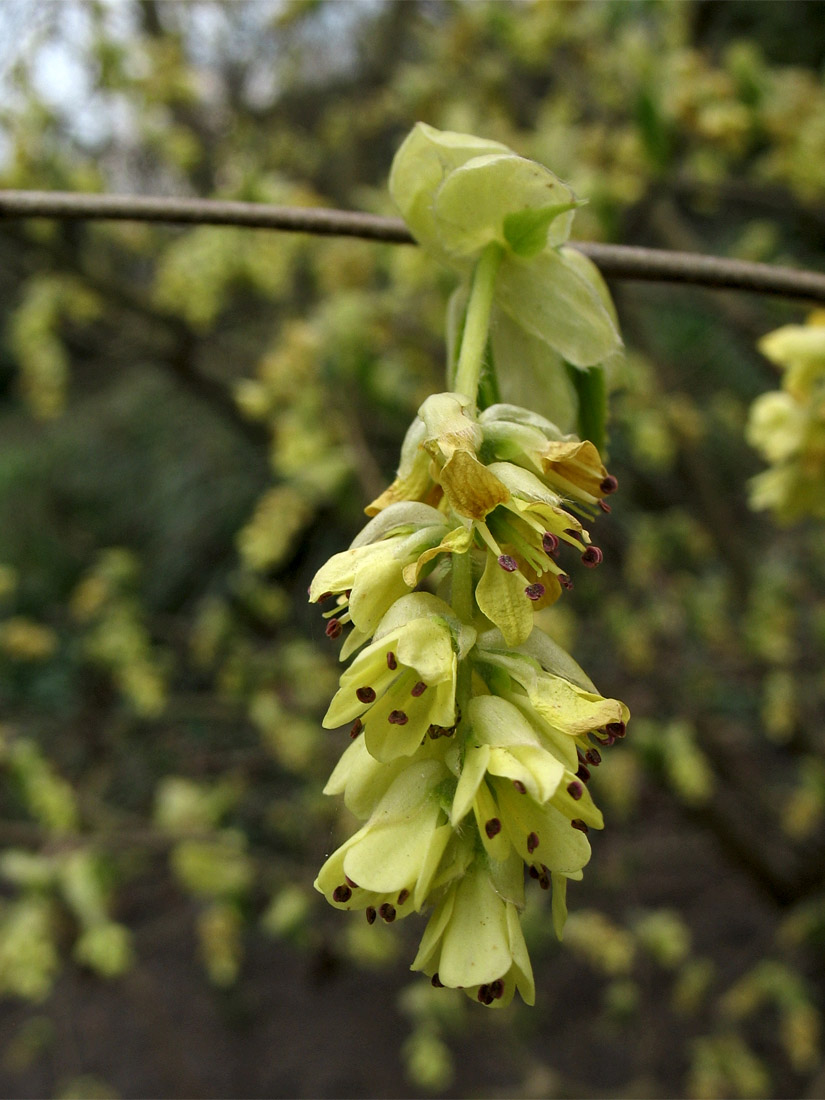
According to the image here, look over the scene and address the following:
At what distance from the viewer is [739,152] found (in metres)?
2.33

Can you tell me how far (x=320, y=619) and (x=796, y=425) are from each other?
2374 millimetres

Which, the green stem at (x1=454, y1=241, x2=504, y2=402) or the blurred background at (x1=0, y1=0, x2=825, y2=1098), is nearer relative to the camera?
the green stem at (x1=454, y1=241, x2=504, y2=402)

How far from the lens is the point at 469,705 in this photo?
17.3 inches

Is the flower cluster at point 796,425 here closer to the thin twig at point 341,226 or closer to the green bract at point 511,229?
the thin twig at point 341,226

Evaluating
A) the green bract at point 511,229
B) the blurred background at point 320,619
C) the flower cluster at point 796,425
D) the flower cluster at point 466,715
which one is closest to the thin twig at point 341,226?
the green bract at point 511,229

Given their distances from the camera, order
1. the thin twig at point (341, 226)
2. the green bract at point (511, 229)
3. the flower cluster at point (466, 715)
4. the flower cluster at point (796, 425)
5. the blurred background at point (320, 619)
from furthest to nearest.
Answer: the blurred background at point (320, 619)
the flower cluster at point (796, 425)
the thin twig at point (341, 226)
the green bract at point (511, 229)
the flower cluster at point (466, 715)

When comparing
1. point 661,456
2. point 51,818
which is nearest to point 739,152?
point 661,456

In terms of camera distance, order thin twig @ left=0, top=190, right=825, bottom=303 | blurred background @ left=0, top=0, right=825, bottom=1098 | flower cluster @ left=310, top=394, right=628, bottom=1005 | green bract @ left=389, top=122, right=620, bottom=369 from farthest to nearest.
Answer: blurred background @ left=0, top=0, right=825, bottom=1098
thin twig @ left=0, top=190, right=825, bottom=303
green bract @ left=389, top=122, right=620, bottom=369
flower cluster @ left=310, top=394, right=628, bottom=1005

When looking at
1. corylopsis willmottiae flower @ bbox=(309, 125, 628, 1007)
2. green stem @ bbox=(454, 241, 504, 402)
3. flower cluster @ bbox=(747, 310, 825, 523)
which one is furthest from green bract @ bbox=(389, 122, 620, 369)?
flower cluster @ bbox=(747, 310, 825, 523)

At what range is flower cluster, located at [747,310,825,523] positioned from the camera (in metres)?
0.88

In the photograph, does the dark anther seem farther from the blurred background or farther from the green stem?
the blurred background

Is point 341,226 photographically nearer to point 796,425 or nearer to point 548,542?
point 548,542

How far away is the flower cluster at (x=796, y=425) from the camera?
881 millimetres

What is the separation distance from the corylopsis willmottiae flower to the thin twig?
0.91 ft
